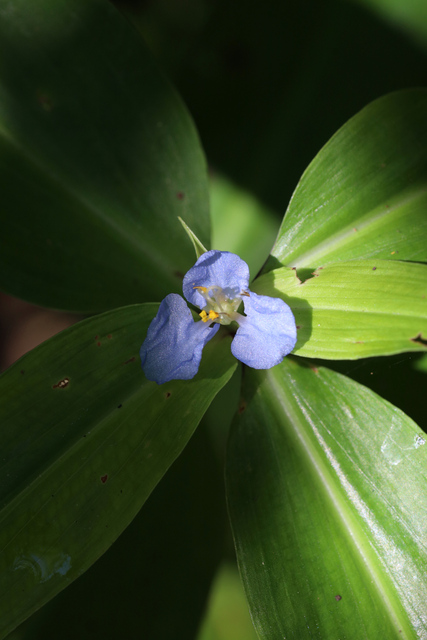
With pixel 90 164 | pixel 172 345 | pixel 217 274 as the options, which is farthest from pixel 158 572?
pixel 90 164

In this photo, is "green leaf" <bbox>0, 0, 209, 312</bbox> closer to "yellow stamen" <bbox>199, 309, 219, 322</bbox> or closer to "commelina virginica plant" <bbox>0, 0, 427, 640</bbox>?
"commelina virginica plant" <bbox>0, 0, 427, 640</bbox>

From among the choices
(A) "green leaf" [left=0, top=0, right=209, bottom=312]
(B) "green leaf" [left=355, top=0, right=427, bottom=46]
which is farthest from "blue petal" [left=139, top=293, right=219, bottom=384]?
(B) "green leaf" [left=355, top=0, right=427, bottom=46]

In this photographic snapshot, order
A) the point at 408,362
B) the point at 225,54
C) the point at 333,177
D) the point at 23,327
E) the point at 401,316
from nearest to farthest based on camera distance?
the point at 401,316 → the point at 333,177 → the point at 408,362 → the point at 225,54 → the point at 23,327

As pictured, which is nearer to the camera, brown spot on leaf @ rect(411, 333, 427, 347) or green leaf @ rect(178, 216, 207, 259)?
brown spot on leaf @ rect(411, 333, 427, 347)

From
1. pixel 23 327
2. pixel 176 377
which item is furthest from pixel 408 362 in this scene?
pixel 23 327

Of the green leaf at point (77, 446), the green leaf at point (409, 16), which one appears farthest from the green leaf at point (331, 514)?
the green leaf at point (409, 16)

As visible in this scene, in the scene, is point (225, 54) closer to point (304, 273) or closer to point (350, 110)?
point (350, 110)

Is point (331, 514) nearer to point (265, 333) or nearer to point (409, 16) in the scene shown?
point (265, 333)

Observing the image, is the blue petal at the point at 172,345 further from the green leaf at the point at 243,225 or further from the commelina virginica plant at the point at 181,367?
the green leaf at the point at 243,225
